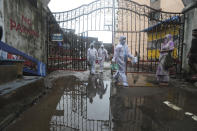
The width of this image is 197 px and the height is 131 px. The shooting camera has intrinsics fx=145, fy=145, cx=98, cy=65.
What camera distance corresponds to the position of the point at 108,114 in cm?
272

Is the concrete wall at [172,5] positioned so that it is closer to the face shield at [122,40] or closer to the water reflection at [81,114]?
the face shield at [122,40]

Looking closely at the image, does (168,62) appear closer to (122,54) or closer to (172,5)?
(122,54)

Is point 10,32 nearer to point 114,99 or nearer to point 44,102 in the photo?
point 44,102

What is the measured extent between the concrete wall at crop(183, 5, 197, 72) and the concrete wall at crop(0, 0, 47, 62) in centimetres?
712

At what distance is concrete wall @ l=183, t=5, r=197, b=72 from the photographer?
21.3 ft

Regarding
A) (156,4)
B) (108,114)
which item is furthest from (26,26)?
(156,4)

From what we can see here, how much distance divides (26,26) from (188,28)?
7.26 meters

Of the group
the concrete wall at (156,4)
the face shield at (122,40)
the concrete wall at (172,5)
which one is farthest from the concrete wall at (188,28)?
the concrete wall at (156,4)

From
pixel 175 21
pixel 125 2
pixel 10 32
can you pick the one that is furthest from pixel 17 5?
pixel 175 21

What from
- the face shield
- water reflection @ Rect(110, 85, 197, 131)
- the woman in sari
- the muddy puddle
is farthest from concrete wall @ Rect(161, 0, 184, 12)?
water reflection @ Rect(110, 85, 197, 131)

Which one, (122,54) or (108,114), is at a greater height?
(122,54)

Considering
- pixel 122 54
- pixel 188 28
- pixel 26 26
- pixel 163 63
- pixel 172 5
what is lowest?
pixel 163 63

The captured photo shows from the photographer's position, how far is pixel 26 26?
19.0 ft

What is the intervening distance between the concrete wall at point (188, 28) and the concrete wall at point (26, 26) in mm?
7121
